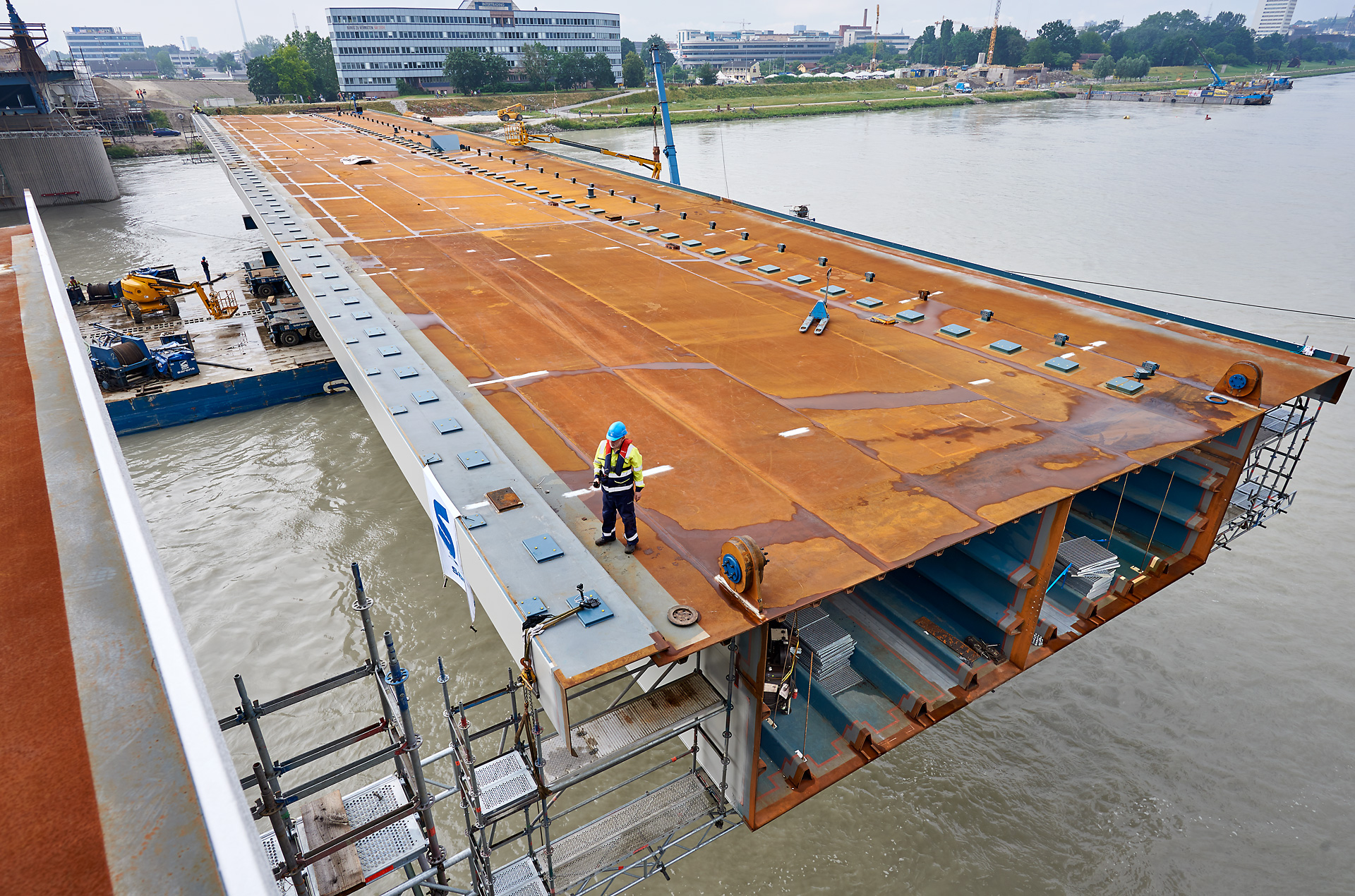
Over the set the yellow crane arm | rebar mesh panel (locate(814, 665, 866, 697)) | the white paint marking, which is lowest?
rebar mesh panel (locate(814, 665, 866, 697))

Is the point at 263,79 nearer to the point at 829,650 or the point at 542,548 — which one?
the point at 542,548

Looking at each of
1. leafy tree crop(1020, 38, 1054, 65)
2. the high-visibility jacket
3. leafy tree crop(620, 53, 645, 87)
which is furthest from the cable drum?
leafy tree crop(1020, 38, 1054, 65)

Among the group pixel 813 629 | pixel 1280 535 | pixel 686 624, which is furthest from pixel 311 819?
pixel 1280 535

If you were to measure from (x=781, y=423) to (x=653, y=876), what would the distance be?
7.09 metres

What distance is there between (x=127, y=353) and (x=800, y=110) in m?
105

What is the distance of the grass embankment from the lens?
93125 mm

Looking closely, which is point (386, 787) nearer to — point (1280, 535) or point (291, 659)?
point (291, 659)

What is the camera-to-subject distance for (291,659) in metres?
13.6

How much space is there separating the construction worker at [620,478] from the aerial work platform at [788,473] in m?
0.45

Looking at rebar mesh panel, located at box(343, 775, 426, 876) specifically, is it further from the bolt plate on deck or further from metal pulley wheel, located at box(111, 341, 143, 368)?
metal pulley wheel, located at box(111, 341, 143, 368)

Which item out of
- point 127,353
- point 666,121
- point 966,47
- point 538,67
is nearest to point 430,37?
point 538,67

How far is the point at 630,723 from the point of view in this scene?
7711 millimetres

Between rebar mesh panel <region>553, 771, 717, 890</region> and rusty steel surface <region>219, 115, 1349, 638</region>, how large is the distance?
282 cm

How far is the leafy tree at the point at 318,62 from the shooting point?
11650cm
